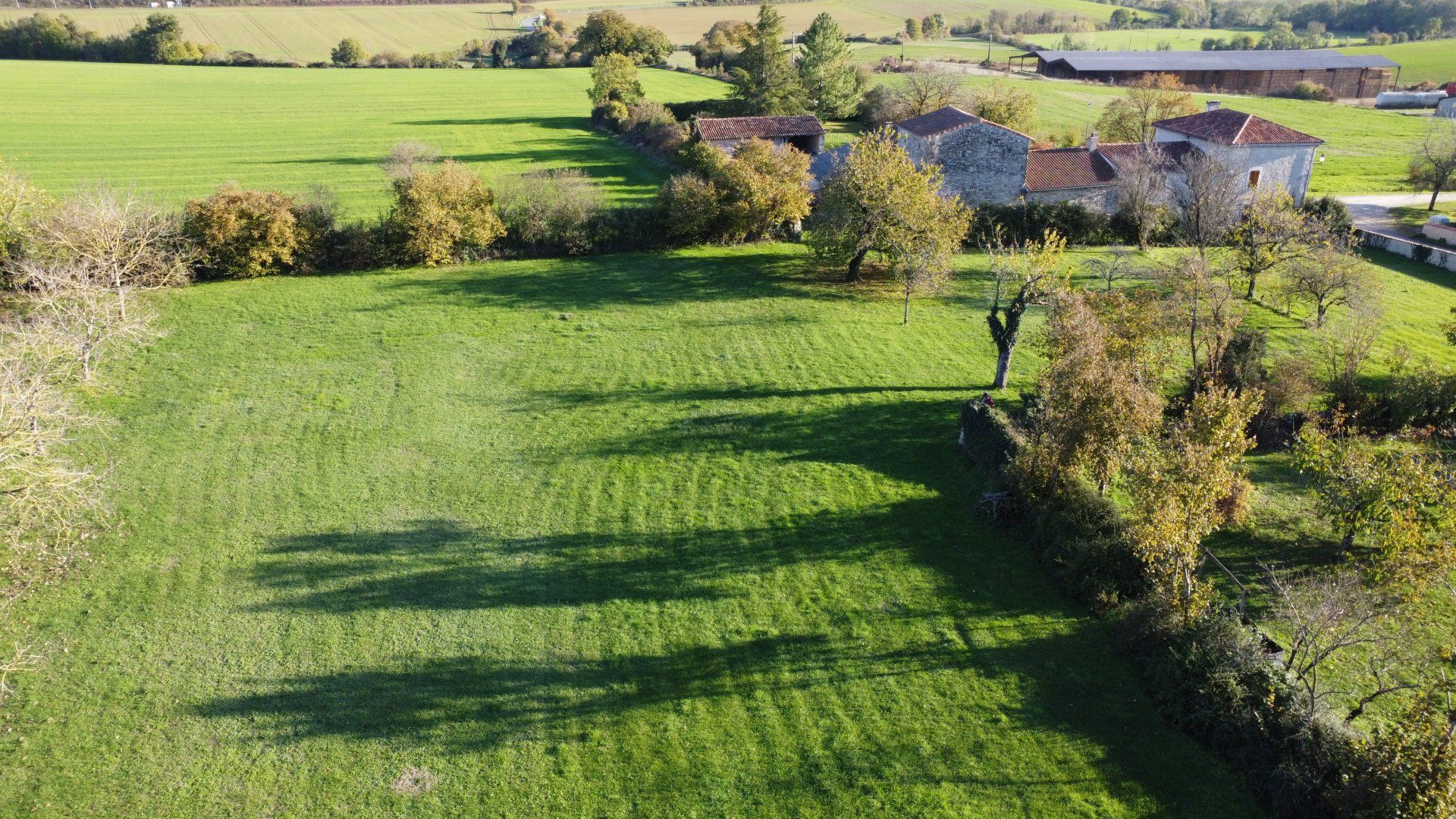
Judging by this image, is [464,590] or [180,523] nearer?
[464,590]

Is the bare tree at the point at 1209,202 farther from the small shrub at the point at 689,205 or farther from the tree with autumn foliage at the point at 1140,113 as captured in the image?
the small shrub at the point at 689,205

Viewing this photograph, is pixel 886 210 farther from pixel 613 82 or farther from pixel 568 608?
pixel 613 82

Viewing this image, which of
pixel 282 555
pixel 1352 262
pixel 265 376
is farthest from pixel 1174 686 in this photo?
pixel 265 376

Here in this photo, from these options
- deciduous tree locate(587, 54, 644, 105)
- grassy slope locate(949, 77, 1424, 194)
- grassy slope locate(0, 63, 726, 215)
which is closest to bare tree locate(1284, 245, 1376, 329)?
grassy slope locate(949, 77, 1424, 194)

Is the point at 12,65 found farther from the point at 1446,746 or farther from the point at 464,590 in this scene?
the point at 1446,746

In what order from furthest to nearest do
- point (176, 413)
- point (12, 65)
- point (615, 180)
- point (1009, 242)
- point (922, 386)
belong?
point (12, 65), point (615, 180), point (1009, 242), point (922, 386), point (176, 413)

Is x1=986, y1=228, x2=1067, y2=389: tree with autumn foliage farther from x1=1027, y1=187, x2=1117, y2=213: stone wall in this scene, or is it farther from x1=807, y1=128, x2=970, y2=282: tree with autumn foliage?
x1=1027, y1=187, x2=1117, y2=213: stone wall
